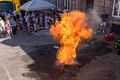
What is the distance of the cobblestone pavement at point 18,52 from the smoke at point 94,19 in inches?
133

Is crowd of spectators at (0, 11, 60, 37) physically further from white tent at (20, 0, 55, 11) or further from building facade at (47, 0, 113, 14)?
building facade at (47, 0, 113, 14)

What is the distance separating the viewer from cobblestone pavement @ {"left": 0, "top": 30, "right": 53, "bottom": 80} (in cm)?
1110

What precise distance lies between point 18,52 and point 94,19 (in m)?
7.22

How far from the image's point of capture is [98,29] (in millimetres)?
17703

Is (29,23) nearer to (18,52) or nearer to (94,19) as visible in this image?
(94,19)

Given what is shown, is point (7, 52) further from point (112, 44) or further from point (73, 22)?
point (112, 44)

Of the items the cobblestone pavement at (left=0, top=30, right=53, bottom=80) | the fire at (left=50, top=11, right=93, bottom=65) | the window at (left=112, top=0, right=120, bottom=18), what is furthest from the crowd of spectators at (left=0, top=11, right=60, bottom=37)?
the window at (left=112, top=0, right=120, bottom=18)

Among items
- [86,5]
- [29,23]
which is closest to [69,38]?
[29,23]

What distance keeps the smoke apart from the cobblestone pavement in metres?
3.37

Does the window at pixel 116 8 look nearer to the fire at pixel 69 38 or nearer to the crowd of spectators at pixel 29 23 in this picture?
the fire at pixel 69 38

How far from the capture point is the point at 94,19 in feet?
61.8

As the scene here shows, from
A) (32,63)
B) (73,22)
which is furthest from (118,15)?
(32,63)

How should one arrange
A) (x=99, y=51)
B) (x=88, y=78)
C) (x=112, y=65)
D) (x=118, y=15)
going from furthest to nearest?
(x=118, y=15) < (x=99, y=51) < (x=112, y=65) < (x=88, y=78)

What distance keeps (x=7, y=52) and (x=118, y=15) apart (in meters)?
8.14
